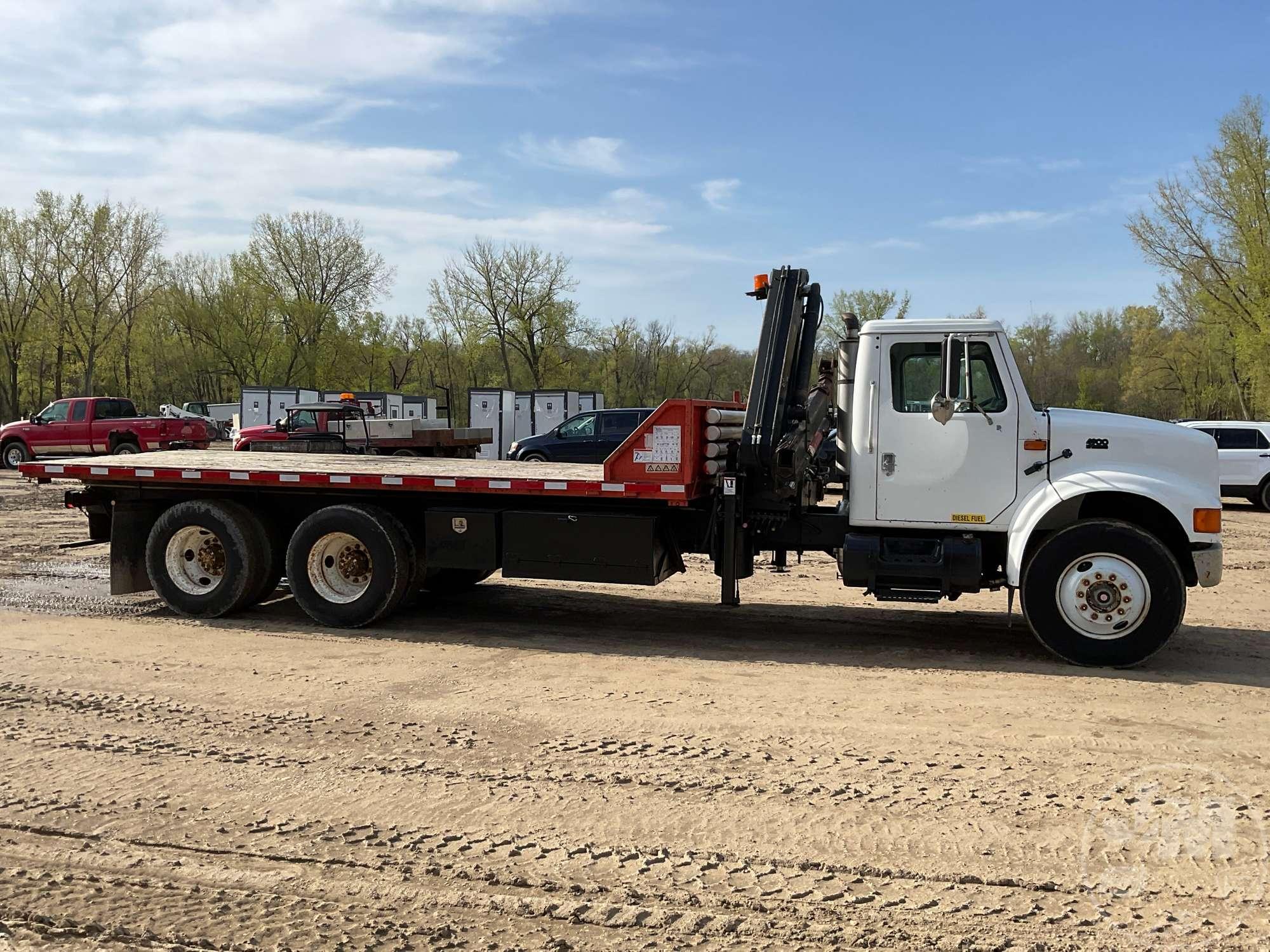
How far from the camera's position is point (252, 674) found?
7.16 meters

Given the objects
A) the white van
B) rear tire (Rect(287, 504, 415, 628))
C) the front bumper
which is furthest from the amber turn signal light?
the white van

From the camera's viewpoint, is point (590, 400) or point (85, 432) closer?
point (85, 432)

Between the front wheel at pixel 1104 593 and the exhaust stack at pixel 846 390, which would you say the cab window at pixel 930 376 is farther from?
the front wheel at pixel 1104 593

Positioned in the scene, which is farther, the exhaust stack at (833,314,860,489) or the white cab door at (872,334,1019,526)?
the exhaust stack at (833,314,860,489)

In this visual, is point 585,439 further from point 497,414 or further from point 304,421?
point 497,414

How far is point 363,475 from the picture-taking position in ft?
29.2

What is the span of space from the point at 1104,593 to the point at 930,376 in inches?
81.3

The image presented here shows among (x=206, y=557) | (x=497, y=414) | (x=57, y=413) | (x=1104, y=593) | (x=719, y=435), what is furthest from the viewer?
(x=497, y=414)

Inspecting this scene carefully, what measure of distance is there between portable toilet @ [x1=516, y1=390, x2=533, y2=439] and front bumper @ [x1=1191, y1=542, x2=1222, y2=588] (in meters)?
26.2

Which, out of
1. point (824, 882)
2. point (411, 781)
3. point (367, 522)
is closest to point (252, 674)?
point (367, 522)

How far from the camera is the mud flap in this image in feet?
31.4

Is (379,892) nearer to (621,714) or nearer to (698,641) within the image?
(621,714)

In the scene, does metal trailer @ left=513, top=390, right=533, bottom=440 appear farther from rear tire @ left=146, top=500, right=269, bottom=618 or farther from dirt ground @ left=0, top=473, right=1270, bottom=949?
dirt ground @ left=0, top=473, right=1270, bottom=949

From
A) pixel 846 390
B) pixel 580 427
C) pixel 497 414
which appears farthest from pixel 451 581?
pixel 497 414
